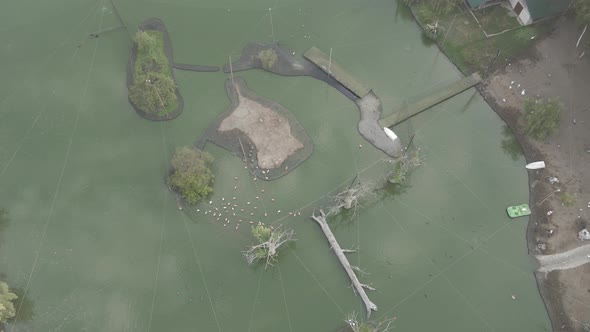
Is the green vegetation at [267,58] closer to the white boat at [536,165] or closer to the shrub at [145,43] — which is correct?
the shrub at [145,43]

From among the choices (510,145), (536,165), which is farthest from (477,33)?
(536,165)

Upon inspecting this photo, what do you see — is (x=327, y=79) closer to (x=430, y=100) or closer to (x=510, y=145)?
(x=430, y=100)

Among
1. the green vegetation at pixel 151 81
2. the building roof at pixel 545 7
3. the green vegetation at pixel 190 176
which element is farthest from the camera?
the building roof at pixel 545 7

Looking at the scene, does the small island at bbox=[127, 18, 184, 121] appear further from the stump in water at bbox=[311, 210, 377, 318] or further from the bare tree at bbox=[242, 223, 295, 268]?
the stump in water at bbox=[311, 210, 377, 318]

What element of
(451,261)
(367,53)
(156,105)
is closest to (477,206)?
(451,261)

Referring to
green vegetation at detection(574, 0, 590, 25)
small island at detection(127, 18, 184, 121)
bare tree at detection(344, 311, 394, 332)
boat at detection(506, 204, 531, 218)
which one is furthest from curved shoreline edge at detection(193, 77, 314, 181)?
green vegetation at detection(574, 0, 590, 25)

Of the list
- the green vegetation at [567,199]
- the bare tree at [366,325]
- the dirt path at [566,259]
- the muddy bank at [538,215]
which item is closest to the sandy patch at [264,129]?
the bare tree at [366,325]

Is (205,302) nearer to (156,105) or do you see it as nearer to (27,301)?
(27,301)
